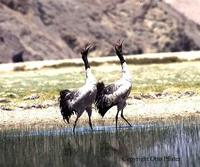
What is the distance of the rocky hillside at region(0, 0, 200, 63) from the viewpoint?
71375mm

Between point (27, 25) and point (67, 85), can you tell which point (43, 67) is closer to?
point (67, 85)

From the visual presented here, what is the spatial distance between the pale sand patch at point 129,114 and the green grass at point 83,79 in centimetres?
167

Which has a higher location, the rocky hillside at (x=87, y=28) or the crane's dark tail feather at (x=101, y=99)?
the rocky hillside at (x=87, y=28)

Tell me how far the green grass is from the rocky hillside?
17699 mm

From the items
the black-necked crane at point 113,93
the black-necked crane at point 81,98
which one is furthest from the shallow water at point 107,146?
the black-necked crane at point 113,93

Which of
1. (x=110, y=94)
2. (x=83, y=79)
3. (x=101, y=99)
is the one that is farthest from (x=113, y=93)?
(x=83, y=79)

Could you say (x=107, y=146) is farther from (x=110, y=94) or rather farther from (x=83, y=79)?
(x=83, y=79)

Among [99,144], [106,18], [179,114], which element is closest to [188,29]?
[106,18]

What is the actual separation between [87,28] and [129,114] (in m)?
45.3

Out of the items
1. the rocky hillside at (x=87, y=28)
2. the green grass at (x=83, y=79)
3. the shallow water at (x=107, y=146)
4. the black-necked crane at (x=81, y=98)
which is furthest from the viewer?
the rocky hillside at (x=87, y=28)

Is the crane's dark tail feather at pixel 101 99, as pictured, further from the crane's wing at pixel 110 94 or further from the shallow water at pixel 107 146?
the shallow water at pixel 107 146

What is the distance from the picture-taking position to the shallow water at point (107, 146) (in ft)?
65.4

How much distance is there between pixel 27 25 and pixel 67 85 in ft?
101

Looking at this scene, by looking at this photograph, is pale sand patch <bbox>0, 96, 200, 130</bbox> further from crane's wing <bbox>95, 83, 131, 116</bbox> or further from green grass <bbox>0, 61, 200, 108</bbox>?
crane's wing <bbox>95, 83, 131, 116</bbox>
